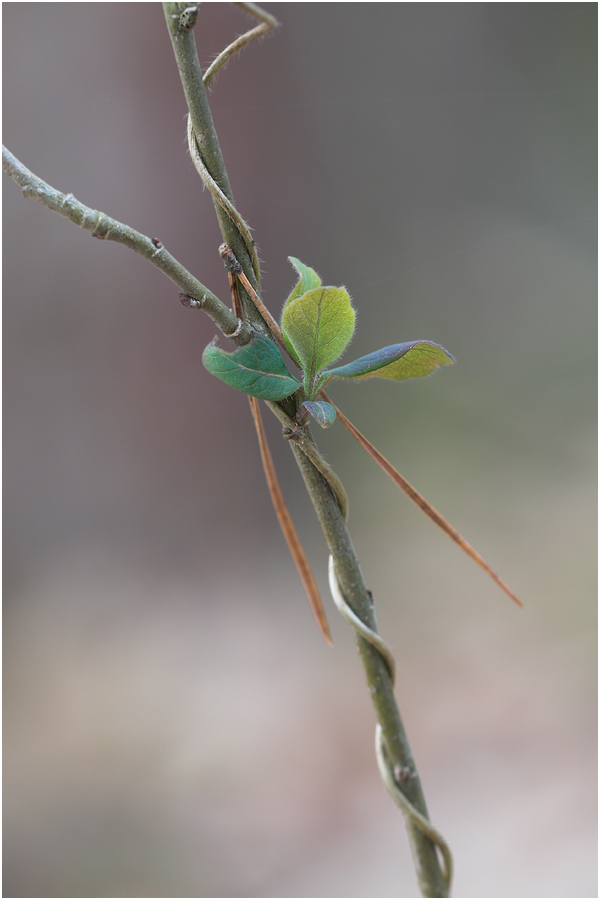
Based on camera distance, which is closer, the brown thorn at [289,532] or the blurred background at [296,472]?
the brown thorn at [289,532]

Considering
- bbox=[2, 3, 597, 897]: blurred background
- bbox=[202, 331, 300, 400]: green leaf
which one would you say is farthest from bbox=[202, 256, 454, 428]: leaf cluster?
bbox=[2, 3, 597, 897]: blurred background

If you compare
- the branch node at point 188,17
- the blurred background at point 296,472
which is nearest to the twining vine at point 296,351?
the branch node at point 188,17

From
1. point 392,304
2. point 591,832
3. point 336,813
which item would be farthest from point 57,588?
point 591,832

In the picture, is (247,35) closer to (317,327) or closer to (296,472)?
(317,327)

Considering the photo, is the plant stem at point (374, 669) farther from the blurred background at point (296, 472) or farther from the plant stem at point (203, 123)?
the blurred background at point (296, 472)

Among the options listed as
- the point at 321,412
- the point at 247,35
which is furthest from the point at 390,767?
the point at 247,35

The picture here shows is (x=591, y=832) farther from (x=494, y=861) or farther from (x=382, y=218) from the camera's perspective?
(x=382, y=218)

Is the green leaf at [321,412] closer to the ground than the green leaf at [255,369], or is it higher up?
closer to the ground
